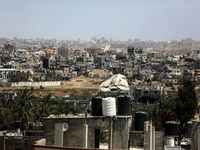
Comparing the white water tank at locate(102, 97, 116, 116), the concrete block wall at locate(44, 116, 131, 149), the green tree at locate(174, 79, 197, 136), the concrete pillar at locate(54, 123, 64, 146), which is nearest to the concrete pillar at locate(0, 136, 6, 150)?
the concrete block wall at locate(44, 116, 131, 149)

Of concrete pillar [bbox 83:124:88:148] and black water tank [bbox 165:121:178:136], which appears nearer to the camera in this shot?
concrete pillar [bbox 83:124:88:148]

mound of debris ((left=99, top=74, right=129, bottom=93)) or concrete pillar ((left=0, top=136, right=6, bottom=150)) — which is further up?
mound of debris ((left=99, top=74, right=129, bottom=93))

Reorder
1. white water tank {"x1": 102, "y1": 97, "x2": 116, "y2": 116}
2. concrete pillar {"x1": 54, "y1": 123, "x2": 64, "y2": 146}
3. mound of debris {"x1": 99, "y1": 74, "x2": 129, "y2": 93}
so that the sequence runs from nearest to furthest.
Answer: concrete pillar {"x1": 54, "y1": 123, "x2": 64, "y2": 146}
white water tank {"x1": 102, "y1": 97, "x2": 116, "y2": 116}
mound of debris {"x1": 99, "y1": 74, "x2": 129, "y2": 93}

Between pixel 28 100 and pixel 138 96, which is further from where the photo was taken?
pixel 138 96

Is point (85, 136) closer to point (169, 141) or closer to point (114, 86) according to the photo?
point (169, 141)

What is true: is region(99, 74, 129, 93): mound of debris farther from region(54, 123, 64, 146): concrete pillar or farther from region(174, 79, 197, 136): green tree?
region(54, 123, 64, 146): concrete pillar

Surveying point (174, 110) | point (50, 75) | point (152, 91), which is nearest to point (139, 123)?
point (174, 110)

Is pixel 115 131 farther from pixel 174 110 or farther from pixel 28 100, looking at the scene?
pixel 28 100

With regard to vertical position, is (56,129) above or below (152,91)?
above

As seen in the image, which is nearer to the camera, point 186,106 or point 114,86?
point 114,86

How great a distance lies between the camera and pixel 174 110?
3306 cm

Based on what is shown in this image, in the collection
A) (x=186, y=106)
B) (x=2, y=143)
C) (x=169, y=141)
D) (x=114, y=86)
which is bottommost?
(x=186, y=106)

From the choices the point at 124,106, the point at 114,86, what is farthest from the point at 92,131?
the point at 114,86

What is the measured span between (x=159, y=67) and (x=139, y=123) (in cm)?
16071
